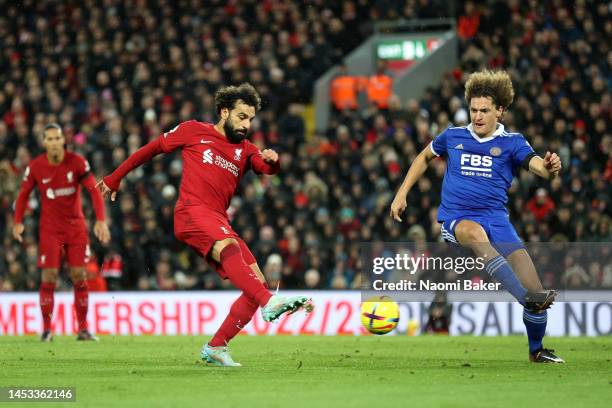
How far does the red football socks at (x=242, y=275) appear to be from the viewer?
9.52 meters

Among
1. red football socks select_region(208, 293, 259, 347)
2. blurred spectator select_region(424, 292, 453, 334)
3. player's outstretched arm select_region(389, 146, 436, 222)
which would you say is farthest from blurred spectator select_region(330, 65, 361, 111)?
red football socks select_region(208, 293, 259, 347)

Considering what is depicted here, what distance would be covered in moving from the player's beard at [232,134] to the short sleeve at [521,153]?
2312 mm

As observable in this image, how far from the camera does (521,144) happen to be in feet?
33.6

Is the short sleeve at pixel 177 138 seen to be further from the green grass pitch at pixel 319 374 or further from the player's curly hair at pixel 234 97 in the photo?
the green grass pitch at pixel 319 374

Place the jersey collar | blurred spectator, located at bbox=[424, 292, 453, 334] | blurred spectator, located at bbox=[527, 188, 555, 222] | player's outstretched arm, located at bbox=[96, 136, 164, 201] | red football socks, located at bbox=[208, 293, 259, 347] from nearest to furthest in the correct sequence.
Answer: red football socks, located at bbox=[208, 293, 259, 347]
player's outstretched arm, located at bbox=[96, 136, 164, 201]
the jersey collar
blurred spectator, located at bbox=[424, 292, 453, 334]
blurred spectator, located at bbox=[527, 188, 555, 222]

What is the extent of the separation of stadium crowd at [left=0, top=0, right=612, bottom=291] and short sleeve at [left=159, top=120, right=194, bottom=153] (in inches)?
241

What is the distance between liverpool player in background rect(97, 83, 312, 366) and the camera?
9836mm

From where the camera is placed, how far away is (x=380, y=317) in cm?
1073

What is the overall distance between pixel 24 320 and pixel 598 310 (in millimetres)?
8728

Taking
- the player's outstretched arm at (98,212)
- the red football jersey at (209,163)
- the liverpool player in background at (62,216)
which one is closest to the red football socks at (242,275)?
the red football jersey at (209,163)

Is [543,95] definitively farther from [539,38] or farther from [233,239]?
[233,239]

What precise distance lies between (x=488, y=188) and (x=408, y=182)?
0.74 metres

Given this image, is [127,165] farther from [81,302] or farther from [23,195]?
[23,195]

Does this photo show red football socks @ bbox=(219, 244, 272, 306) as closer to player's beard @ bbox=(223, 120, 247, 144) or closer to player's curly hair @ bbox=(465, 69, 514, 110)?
player's beard @ bbox=(223, 120, 247, 144)
